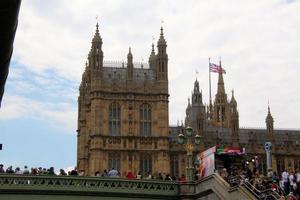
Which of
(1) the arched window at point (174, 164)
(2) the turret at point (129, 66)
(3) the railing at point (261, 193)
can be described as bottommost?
(3) the railing at point (261, 193)

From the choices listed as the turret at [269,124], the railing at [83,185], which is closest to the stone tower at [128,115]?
the turret at [269,124]

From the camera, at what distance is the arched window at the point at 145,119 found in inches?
2606

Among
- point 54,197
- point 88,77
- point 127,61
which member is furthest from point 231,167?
point 88,77

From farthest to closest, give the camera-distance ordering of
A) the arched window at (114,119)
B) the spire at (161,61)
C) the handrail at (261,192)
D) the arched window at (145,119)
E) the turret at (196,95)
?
the turret at (196,95)
the spire at (161,61)
the arched window at (145,119)
the arched window at (114,119)
the handrail at (261,192)

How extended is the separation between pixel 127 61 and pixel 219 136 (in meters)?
17.8

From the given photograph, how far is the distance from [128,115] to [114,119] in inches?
67.8

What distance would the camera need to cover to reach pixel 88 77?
242ft

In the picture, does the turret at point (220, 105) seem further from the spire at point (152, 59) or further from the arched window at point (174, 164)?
the arched window at point (174, 164)

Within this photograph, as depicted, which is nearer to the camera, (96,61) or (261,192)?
(261,192)

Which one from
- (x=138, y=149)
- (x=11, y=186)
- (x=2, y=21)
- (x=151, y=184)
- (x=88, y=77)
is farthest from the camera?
(x=88, y=77)

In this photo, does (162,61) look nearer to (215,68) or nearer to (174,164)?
(174,164)

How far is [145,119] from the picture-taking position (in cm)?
6638

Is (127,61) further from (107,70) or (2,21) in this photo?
(2,21)

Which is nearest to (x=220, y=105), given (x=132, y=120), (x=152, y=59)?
(x=152, y=59)
